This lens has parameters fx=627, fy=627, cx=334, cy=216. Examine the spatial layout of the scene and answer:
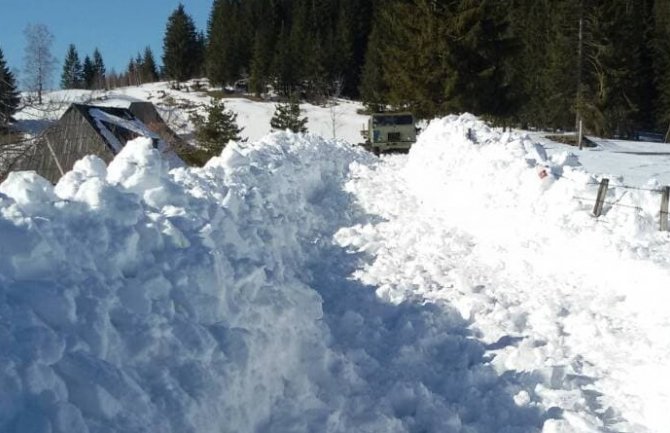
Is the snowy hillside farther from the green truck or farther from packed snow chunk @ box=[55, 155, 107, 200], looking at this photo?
packed snow chunk @ box=[55, 155, 107, 200]

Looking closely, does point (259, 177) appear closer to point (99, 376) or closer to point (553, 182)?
point (553, 182)

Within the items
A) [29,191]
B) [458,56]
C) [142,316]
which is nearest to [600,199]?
[142,316]

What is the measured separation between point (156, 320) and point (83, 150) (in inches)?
1066

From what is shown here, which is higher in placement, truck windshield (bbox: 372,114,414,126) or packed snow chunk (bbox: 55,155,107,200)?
truck windshield (bbox: 372,114,414,126)

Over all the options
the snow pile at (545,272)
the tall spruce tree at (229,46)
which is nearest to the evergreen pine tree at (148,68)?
the tall spruce tree at (229,46)

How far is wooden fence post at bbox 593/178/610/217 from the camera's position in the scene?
37.5 feet

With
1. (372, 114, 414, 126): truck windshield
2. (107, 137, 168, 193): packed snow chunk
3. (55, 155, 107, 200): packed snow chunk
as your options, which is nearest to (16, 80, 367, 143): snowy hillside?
(372, 114, 414, 126): truck windshield

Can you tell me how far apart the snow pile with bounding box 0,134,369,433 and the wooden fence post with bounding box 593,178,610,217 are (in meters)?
6.72

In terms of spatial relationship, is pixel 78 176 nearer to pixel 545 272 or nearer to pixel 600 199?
pixel 545 272

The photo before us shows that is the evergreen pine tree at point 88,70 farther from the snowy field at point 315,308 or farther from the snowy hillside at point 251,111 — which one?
the snowy field at point 315,308

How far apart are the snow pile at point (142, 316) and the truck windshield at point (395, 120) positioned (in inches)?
891

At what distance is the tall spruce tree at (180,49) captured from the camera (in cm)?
9300

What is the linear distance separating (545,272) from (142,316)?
23.9 feet

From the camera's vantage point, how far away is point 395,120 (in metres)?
29.7
